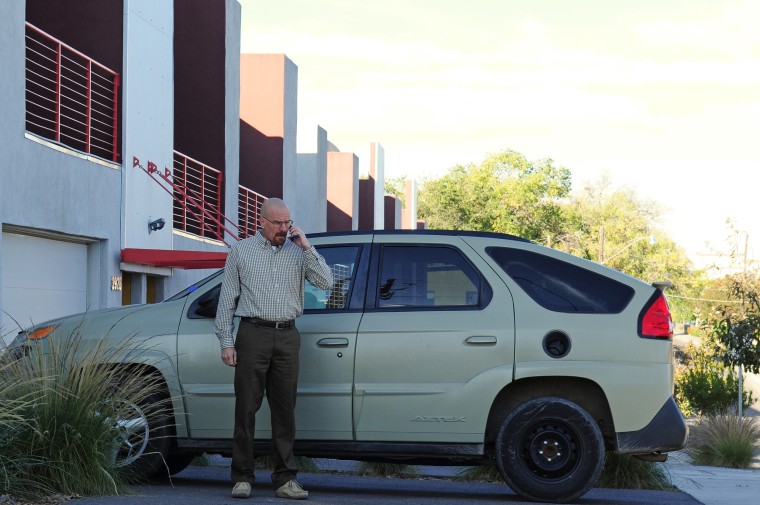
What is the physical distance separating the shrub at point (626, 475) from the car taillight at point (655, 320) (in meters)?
2.61

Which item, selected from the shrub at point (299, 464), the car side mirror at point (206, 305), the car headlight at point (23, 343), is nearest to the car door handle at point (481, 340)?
the car side mirror at point (206, 305)

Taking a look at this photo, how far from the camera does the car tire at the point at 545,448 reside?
8.45m

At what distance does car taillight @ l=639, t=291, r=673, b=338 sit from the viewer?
8.60 metres

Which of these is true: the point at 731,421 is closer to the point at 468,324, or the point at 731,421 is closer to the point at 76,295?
the point at 76,295

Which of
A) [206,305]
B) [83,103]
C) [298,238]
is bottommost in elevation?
[206,305]

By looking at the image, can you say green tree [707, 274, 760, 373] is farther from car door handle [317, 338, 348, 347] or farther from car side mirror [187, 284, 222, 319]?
car side mirror [187, 284, 222, 319]

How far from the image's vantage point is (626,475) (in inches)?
433

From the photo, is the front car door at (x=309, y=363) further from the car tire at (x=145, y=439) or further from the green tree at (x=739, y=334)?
the green tree at (x=739, y=334)

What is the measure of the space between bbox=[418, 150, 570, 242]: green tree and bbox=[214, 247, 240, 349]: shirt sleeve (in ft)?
209

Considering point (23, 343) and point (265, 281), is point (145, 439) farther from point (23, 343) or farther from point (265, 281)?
point (265, 281)

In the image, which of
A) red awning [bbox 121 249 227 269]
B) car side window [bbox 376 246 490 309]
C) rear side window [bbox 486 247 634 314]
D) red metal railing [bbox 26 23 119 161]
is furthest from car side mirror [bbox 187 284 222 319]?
red metal railing [bbox 26 23 119 161]

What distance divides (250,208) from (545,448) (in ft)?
70.5

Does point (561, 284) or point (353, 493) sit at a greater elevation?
point (561, 284)

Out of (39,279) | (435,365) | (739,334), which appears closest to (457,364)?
(435,365)
